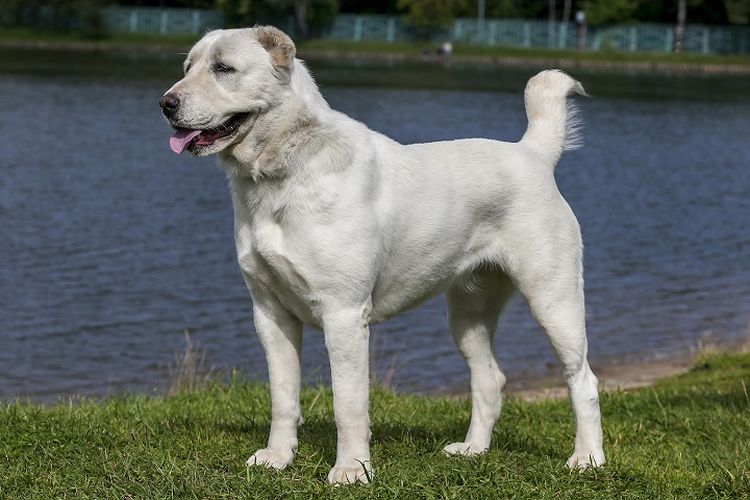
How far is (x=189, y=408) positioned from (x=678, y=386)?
16.7 feet

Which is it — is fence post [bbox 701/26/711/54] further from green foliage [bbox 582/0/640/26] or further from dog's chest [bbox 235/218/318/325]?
dog's chest [bbox 235/218/318/325]

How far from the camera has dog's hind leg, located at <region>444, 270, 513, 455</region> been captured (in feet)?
23.7

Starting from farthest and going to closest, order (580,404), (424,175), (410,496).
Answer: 1. (580,404)
2. (424,175)
3. (410,496)

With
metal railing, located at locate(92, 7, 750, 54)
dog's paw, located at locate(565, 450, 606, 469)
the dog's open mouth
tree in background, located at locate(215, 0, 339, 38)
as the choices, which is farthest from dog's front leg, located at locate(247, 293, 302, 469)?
metal railing, located at locate(92, 7, 750, 54)

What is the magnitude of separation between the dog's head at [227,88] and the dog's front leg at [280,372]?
851 millimetres

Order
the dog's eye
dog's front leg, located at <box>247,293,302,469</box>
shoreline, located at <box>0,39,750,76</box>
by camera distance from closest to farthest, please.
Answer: the dog's eye
dog's front leg, located at <box>247,293,302,469</box>
shoreline, located at <box>0,39,750,76</box>

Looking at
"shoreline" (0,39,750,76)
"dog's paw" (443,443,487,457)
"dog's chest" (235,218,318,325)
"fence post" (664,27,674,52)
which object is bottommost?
"shoreline" (0,39,750,76)

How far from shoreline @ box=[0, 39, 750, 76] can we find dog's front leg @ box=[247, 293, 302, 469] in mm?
71483

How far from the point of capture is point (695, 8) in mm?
94375

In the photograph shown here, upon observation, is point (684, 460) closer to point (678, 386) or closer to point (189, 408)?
point (189, 408)

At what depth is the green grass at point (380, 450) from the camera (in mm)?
5848

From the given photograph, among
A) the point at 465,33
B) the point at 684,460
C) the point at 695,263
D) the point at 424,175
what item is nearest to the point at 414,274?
the point at 424,175

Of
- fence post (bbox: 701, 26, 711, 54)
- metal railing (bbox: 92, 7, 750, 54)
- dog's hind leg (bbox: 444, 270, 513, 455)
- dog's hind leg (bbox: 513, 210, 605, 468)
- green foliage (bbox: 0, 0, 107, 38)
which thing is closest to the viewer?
dog's hind leg (bbox: 513, 210, 605, 468)

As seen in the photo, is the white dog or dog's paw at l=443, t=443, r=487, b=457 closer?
the white dog
